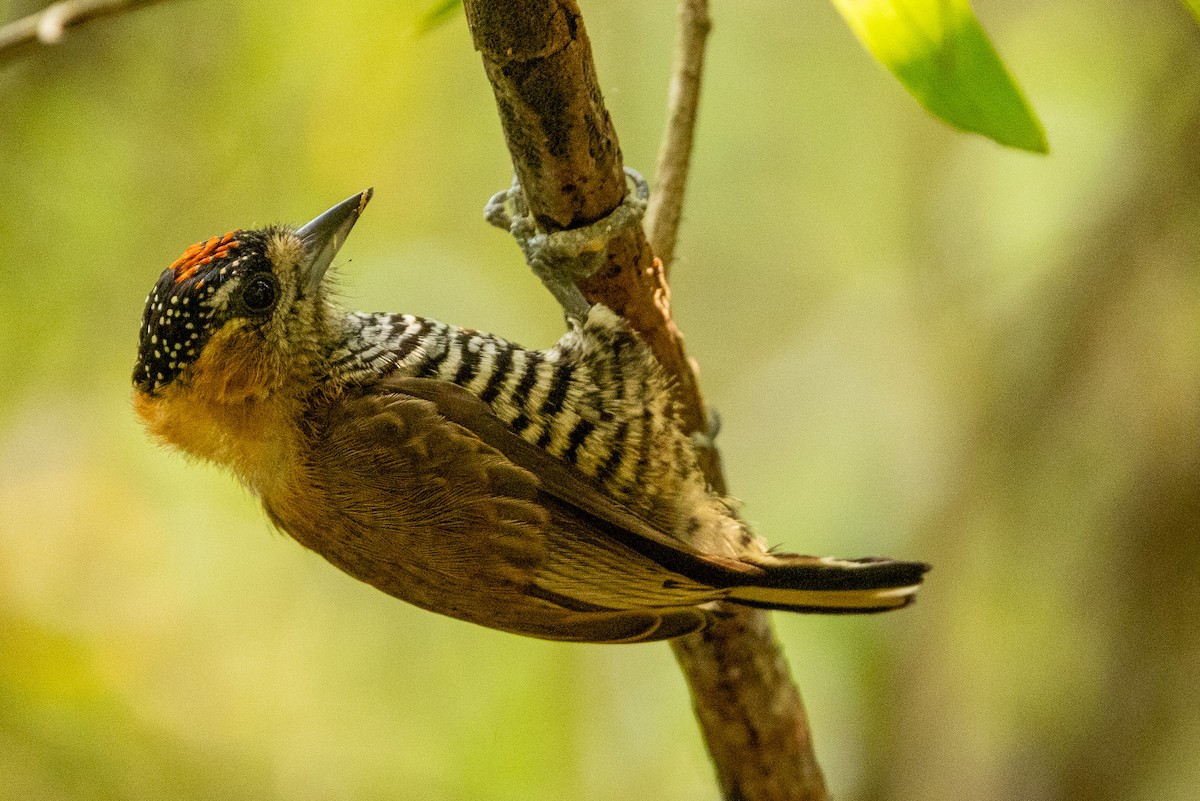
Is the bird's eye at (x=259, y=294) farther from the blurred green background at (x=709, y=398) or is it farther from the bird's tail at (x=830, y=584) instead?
the blurred green background at (x=709, y=398)

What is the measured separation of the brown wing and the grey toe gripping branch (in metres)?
0.37

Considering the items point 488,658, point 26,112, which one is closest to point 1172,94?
point 488,658

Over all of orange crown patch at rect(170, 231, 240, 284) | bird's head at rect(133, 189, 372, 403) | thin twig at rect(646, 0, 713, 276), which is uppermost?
thin twig at rect(646, 0, 713, 276)

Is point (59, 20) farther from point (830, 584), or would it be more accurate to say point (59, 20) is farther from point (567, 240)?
point (830, 584)

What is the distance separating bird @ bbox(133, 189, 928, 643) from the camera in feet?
7.16

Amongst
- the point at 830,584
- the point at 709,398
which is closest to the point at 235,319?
the point at 830,584

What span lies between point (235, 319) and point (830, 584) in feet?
4.42

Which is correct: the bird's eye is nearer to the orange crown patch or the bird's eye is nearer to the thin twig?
the orange crown patch

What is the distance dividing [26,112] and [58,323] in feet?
2.87

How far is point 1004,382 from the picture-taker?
14.9ft

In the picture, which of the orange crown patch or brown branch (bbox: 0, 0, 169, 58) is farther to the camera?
brown branch (bbox: 0, 0, 169, 58)

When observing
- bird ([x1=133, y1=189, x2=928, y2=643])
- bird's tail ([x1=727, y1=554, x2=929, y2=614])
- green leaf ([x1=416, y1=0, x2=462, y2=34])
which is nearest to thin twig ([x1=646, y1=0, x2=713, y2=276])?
bird ([x1=133, y1=189, x2=928, y2=643])

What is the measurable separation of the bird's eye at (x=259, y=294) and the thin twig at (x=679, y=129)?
85cm

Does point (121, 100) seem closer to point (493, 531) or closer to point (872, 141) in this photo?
point (493, 531)
